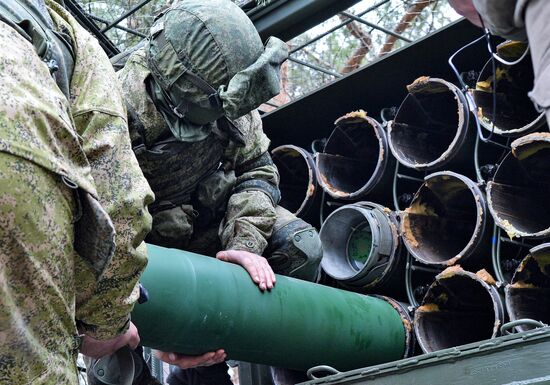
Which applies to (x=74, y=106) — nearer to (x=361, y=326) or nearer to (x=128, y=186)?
(x=128, y=186)

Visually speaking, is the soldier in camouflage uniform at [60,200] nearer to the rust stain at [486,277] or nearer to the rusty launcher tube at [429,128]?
the rust stain at [486,277]

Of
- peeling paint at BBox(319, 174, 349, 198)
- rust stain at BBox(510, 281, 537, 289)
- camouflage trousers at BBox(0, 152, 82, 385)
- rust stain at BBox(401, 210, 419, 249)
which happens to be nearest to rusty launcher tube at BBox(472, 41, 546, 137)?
rust stain at BBox(401, 210, 419, 249)

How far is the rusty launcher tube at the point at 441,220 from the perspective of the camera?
4.28 metres

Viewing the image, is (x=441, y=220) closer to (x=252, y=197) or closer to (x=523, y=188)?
(x=523, y=188)

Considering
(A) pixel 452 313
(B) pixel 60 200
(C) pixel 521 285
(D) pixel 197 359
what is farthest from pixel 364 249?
(B) pixel 60 200

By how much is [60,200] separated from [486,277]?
254 centimetres

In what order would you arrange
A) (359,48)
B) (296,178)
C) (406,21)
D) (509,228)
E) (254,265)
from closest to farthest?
(254,265) → (509,228) → (296,178) → (406,21) → (359,48)

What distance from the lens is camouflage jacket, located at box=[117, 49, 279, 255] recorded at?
385cm

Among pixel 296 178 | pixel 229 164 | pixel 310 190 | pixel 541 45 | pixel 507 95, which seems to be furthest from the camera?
pixel 296 178

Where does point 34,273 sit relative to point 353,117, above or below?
above

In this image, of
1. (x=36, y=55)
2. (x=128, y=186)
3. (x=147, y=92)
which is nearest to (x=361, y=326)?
(x=147, y=92)

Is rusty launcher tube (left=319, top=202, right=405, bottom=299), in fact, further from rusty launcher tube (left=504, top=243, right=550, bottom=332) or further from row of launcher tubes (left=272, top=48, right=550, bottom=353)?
rusty launcher tube (left=504, top=243, right=550, bottom=332)

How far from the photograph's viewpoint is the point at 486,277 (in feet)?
13.1

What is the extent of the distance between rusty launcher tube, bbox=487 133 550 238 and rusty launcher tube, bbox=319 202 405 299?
546mm
